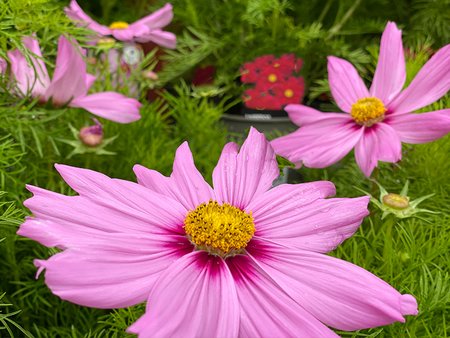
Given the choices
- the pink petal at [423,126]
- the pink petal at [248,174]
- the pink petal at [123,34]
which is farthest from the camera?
the pink petal at [123,34]

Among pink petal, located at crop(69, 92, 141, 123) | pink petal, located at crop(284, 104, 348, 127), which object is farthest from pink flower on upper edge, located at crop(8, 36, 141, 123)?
pink petal, located at crop(284, 104, 348, 127)

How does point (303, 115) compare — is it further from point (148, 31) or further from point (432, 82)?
point (148, 31)

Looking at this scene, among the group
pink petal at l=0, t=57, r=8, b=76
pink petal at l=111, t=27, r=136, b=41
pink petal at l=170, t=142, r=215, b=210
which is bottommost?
pink petal at l=170, t=142, r=215, b=210

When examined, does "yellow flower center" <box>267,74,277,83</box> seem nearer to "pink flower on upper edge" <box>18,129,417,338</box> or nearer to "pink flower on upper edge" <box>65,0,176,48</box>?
"pink flower on upper edge" <box>65,0,176,48</box>

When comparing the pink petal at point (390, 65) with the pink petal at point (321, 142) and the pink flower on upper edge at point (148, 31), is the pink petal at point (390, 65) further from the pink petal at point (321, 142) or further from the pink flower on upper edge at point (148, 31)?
the pink flower on upper edge at point (148, 31)

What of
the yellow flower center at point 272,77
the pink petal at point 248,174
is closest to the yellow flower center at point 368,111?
the pink petal at point 248,174

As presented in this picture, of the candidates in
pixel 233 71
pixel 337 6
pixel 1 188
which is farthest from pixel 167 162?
pixel 337 6

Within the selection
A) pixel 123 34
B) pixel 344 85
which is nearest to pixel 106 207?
pixel 344 85

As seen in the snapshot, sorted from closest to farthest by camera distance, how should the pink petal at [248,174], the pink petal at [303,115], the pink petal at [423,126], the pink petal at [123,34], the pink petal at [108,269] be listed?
the pink petal at [108,269] < the pink petal at [248,174] < the pink petal at [423,126] < the pink petal at [303,115] < the pink petal at [123,34]
